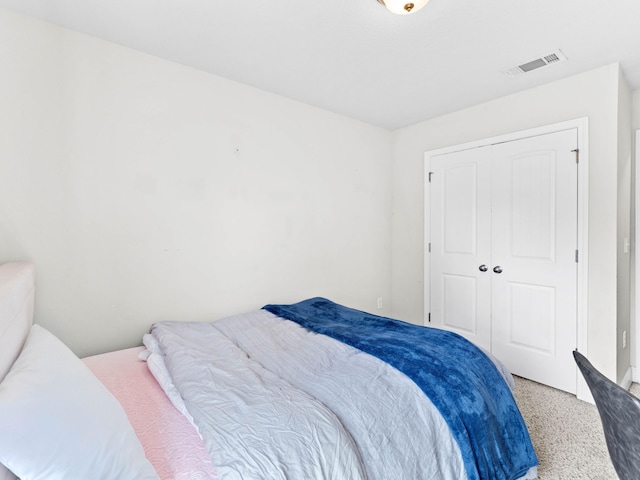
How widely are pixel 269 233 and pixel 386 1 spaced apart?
1794 mm

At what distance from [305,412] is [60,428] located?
0.71m

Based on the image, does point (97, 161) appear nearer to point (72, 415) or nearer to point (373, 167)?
point (72, 415)

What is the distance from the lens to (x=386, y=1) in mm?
1581

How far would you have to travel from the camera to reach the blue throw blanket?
137 centimetres

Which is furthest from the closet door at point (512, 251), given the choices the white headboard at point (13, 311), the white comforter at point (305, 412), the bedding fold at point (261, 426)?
the white headboard at point (13, 311)

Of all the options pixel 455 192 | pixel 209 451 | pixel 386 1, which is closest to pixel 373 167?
pixel 455 192

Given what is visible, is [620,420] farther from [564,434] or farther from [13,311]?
[13,311]

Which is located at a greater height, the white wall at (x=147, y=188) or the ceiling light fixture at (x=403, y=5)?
the ceiling light fixture at (x=403, y=5)

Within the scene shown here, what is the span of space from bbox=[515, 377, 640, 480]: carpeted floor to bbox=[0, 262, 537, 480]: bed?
11.8 inches

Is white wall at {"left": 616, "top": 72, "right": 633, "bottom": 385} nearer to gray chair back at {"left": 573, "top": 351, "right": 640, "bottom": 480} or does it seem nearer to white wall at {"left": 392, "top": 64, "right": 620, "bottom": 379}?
white wall at {"left": 392, "top": 64, "right": 620, "bottom": 379}

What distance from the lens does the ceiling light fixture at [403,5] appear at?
1.56 meters

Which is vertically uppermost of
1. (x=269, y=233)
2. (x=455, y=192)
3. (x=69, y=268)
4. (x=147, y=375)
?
(x=455, y=192)

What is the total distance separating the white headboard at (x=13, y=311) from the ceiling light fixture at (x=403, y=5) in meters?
1.98

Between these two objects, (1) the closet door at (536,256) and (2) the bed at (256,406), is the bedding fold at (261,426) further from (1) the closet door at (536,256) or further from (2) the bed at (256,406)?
(1) the closet door at (536,256)
